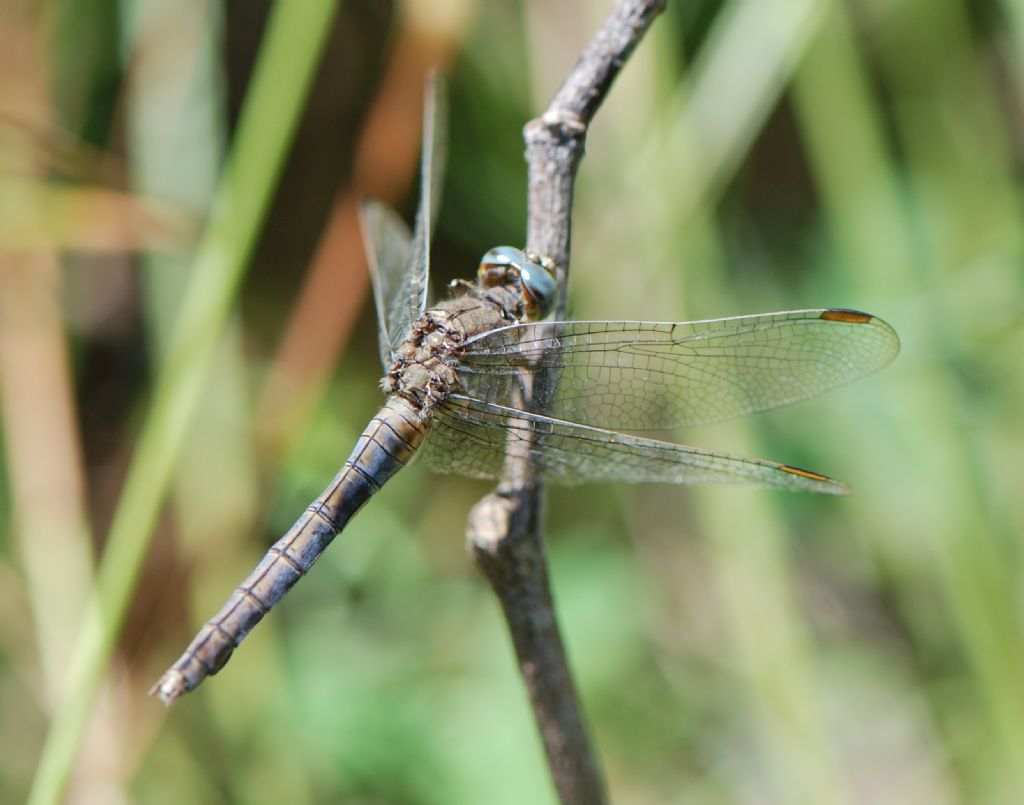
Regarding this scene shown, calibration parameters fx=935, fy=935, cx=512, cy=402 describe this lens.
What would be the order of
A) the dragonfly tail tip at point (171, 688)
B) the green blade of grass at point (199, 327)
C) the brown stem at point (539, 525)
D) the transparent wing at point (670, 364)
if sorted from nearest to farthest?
the brown stem at point (539, 525)
the dragonfly tail tip at point (171, 688)
the transparent wing at point (670, 364)
the green blade of grass at point (199, 327)

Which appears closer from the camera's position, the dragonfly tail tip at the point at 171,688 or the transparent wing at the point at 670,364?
the dragonfly tail tip at the point at 171,688

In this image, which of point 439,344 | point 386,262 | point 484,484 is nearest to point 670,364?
point 439,344

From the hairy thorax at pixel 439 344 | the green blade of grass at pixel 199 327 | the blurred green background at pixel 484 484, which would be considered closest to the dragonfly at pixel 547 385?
the hairy thorax at pixel 439 344

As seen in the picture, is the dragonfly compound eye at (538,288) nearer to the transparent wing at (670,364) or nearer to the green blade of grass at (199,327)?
the transparent wing at (670,364)

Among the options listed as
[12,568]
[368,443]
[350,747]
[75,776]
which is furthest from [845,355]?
[12,568]

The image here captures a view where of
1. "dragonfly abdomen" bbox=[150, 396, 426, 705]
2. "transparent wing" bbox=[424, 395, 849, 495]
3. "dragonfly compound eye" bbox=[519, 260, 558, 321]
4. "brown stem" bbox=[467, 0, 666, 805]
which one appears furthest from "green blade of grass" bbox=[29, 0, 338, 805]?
"brown stem" bbox=[467, 0, 666, 805]

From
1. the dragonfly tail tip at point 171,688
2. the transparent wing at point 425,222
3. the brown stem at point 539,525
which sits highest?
the transparent wing at point 425,222

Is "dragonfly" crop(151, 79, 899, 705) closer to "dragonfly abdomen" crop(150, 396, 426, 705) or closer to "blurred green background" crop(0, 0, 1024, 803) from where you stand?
"dragonfly abdomen" crop(150, 396, 426, 705)
